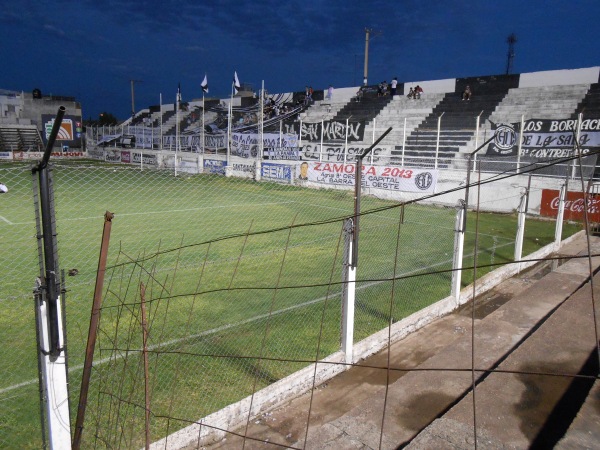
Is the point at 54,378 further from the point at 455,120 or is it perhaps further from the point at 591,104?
the point at 455,120

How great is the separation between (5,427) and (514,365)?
4.64 metres

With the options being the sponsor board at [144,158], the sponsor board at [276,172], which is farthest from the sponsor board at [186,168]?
the sponsor board at [144,158]

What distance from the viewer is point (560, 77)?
26062 millimetres

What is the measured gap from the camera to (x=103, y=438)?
12.0 feet

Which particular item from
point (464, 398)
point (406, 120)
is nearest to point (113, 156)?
point (406, 120)

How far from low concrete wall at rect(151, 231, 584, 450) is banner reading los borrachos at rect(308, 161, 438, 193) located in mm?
11691

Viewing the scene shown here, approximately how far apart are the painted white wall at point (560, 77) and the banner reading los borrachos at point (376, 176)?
13.4 m

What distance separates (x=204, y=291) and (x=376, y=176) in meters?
16.5

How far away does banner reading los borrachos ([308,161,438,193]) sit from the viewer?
18.9 meters

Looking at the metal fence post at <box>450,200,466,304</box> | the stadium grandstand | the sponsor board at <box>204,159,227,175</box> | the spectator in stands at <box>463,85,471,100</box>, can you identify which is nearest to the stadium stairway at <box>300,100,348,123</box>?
the stadium grandstand

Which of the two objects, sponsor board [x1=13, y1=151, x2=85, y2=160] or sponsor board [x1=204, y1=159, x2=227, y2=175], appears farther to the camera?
sponsor board [x1=13, y1=151, x2=85, y2=160]

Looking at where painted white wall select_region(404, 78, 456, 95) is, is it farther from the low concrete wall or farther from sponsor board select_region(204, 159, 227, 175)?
the low concrete wall

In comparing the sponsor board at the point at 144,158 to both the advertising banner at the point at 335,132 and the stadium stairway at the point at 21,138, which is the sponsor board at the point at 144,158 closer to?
the advertising banner at the point at 335,132

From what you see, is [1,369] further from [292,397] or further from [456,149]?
[456,149]
